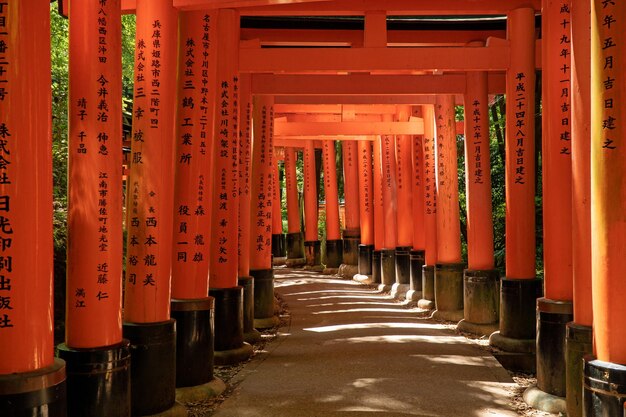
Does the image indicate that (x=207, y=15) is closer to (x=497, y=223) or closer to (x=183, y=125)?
(x=183, y=125)

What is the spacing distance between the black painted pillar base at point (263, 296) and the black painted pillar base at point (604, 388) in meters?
7.56

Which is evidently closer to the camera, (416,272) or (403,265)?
(416,272)

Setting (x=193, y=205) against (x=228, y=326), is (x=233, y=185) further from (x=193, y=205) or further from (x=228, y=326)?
(x=193, y=205)

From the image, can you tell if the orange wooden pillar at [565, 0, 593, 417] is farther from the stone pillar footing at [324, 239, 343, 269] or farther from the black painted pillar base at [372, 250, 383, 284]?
the stone pillar footing at [324, 239, 343, 269]

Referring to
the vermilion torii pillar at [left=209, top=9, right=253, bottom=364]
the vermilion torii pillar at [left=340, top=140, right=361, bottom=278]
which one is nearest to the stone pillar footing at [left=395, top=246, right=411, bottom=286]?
the vermilion torii pillar at [left=340, top=140, right=361, bottom=278]

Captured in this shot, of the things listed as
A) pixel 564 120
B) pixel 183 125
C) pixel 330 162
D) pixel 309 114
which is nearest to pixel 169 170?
pixel 183 125

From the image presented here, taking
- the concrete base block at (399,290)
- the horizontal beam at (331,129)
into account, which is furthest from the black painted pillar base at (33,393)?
the concrete base block at (399,290)

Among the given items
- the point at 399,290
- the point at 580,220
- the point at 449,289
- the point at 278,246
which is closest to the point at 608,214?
the point at 580,220

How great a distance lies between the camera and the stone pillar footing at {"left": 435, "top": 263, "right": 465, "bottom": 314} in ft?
38.0

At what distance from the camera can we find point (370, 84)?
10516 millimetres

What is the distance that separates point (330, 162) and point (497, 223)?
7012 millimetres

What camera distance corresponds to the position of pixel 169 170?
5785mm

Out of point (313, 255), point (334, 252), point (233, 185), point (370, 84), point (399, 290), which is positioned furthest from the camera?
point (313, 255)

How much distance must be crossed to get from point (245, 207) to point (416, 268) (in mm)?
5175
